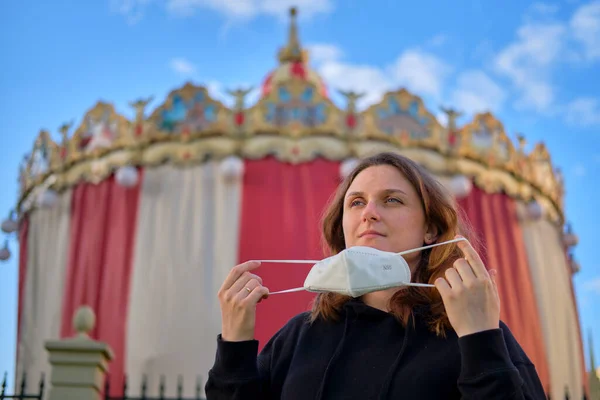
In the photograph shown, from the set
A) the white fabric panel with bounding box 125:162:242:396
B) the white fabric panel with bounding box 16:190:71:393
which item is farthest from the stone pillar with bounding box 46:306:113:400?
the white fabric panel with bounding box 16:190:71:393

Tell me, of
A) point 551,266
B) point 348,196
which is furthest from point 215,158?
point 348,196

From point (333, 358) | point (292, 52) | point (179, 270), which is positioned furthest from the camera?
point (292, 52)

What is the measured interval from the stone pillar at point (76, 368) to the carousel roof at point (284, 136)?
4.53 metres

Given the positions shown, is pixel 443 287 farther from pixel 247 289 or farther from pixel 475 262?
pixel 247 289

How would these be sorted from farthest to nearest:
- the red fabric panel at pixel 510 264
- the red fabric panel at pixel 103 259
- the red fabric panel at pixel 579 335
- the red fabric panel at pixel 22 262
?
the red fabric panel at pixel 22 262 → the red fabric panel at pixel 579 335 → the red fabric panel at pixel 510 264 → the red fabric panel at pixel 103 259

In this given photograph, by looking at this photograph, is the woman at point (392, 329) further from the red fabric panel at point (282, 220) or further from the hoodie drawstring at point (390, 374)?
the red fabric panel at point (282, 220)

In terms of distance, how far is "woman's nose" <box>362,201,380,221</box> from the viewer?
6.03ft

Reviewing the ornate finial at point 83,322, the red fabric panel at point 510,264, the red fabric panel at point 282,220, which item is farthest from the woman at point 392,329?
the red fabric panel at point 510,264

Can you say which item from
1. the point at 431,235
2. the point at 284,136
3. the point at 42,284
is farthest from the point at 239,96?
the point at 431,235

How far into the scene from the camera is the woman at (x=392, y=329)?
1567 mm

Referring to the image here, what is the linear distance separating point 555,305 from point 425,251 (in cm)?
816

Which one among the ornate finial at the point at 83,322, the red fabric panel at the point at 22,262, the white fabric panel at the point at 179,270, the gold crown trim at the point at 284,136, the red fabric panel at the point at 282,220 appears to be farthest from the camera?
the red fabric panel at the point at 22,262

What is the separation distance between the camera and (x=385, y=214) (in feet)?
6.07

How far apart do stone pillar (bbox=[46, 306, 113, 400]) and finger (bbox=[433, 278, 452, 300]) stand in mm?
3563
